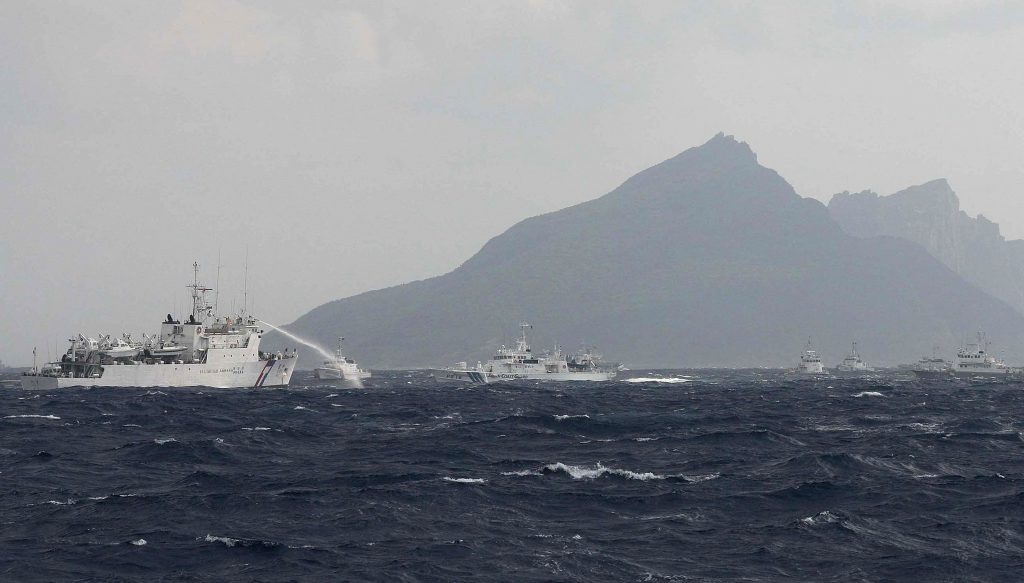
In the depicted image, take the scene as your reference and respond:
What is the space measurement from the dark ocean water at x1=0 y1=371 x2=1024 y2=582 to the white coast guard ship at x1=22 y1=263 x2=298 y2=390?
67824 millimetres

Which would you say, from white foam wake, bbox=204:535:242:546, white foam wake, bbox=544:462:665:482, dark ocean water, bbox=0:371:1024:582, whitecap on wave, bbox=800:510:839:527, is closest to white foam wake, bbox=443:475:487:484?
dark ocean water, bbox=0:371:1024:582

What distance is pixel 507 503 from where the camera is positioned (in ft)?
121

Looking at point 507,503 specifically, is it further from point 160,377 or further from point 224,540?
point 160,377

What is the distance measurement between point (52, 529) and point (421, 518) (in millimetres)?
11723

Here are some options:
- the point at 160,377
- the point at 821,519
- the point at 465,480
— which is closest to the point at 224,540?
the point at 465,480

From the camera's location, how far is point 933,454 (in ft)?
171

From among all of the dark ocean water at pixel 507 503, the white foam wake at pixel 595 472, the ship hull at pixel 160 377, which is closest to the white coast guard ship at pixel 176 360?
the ship hull at pixel 160 377

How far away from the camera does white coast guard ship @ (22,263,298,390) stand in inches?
5246

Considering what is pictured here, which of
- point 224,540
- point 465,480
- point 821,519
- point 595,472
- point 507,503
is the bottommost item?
point 224,540

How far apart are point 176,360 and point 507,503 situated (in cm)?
11087

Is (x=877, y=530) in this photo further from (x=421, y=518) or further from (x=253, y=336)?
(x=253, y=336)

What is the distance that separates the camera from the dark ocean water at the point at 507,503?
91.3ft

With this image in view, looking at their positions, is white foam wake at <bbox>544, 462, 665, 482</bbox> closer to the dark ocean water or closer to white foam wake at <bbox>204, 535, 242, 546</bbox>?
the dark ocean water

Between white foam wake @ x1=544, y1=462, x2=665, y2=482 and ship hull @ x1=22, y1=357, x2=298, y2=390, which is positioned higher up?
ship hull @ x1=22, y1=357, x2=298, y2=390
